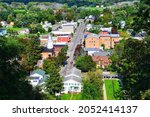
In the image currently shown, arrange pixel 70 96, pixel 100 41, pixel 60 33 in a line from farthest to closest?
1. pixel 60 33
2. pixel 100 41
3. pixel 70 96

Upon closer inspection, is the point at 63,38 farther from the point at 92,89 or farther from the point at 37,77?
the point at 92,89

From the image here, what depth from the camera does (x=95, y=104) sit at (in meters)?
1.75

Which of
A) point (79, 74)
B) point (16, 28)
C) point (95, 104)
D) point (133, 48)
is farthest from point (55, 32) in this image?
point (95, 104)

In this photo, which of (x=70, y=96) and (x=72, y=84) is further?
(x=72, y=84)

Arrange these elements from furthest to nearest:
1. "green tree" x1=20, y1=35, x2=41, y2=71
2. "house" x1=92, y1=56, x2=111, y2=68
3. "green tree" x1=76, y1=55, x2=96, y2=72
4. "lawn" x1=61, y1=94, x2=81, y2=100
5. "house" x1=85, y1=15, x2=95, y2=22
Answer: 1. "house" x1=85, y1=15, x2=95, y2=22
2. "house" x1=92, y1=56, x2=111, y2=68
3. "green tree" x1=20, y1=35, x2=41, y2=71
4. "green tree" x1=76, y1=55, x2=96, y2=72
5. "lawn" x1=61, y1=94, x2=81, y2=100

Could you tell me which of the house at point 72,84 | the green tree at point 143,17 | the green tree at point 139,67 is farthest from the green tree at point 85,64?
the green tree at point 143,17

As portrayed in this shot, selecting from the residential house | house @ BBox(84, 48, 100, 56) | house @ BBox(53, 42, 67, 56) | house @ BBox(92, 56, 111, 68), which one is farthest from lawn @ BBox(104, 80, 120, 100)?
the residential house

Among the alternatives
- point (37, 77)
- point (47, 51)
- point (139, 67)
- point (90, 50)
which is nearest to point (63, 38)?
point (90, 50)

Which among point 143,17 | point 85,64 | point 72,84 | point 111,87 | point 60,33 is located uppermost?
point 143,17

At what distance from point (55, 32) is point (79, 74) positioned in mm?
10530

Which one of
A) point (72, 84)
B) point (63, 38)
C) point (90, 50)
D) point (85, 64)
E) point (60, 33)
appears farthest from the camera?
point (60, 33)

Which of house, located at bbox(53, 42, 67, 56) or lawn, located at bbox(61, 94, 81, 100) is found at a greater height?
house, located at bbox(53, 42, 67, 56)

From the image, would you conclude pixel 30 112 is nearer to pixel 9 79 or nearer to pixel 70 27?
pixel 9 79

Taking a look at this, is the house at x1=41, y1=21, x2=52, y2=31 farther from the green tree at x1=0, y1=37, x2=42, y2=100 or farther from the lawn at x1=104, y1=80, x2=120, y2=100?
the green tree at x1=0, y1=37, x2=42, y2=100
